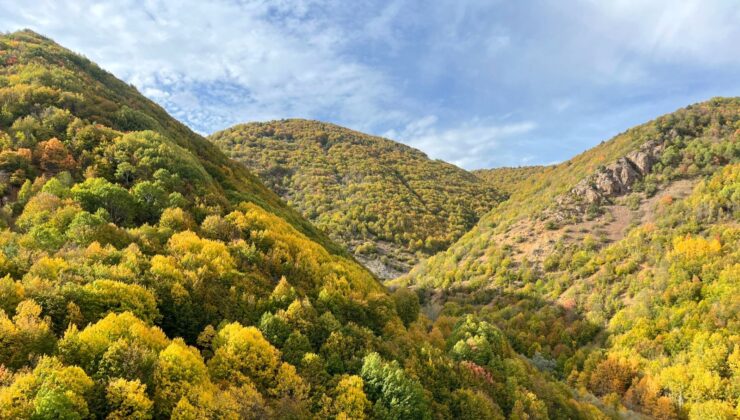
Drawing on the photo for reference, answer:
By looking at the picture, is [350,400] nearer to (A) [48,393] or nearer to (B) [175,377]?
(B) [175,377]

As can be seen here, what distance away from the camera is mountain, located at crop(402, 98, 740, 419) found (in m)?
28.4

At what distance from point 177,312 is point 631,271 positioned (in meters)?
41.2

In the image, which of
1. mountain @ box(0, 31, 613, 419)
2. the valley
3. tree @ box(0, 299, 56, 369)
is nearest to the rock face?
the valley

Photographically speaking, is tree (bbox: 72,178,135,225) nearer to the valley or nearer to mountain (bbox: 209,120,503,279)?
the valley

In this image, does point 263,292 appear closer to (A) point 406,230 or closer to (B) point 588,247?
(B) point 588,247

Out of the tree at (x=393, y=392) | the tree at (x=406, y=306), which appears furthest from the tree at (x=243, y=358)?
the tree at (x=406, y=306)

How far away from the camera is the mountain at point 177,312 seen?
8.84 meters

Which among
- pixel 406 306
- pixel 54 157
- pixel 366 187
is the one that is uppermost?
pixel 366 187

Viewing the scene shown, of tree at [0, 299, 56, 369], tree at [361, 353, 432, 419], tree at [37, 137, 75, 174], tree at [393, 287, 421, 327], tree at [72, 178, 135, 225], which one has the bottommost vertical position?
tree at [361, 353, 432, 419]

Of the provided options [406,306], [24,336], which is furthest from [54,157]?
[406,306]

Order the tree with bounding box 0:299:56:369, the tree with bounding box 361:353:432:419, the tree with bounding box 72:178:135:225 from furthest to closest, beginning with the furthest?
the tree with bounding box 72:178:135:225 → the tree with bounding box 361:353:432:419 → the tree with bounding box 0:299:56:369

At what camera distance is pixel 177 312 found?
12422 mm

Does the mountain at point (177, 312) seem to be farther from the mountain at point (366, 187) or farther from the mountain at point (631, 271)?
the mountain at point (366, 187)

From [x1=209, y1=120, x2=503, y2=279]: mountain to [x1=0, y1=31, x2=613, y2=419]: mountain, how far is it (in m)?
41.7
